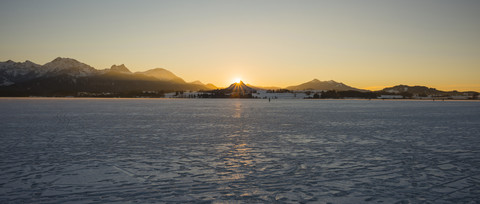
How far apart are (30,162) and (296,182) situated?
9.35 meters

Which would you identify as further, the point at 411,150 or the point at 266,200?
the point at 411,150

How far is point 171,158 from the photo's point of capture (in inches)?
517

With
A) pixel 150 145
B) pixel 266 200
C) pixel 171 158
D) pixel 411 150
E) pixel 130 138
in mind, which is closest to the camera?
pixel 266 200

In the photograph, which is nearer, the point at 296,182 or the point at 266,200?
the point at 266,200

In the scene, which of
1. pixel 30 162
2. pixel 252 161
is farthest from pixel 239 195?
pixel 30 162

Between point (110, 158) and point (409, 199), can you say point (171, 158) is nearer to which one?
point (110, 158)

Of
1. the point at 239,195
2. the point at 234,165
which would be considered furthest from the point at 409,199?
the point at 234,165

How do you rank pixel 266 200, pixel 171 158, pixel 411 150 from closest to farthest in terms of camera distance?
pixel 266 200, pixel 171 158, pixel 411 150

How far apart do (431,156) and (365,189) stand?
6446 millimetres

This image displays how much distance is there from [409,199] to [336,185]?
1808 mm

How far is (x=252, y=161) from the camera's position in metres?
12.5

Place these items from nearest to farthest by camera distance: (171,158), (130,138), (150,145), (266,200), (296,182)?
1. (266,200)
2. (296,182)
3. (171,158)
4. (150,145)
5. (130,138)

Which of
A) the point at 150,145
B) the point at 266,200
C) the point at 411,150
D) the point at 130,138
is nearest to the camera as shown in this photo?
the point at 266,200

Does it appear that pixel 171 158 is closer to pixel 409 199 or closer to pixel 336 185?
pixel 336 185
